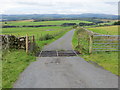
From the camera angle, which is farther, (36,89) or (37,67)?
(37,67)

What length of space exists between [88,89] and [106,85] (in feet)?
2.93

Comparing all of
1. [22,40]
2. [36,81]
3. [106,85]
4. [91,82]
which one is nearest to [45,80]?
[36,81]

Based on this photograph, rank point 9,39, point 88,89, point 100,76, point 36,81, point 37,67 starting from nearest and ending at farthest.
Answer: point 88,89 → point 36,81 → point 100,76 → point 37,67 → point 9,39

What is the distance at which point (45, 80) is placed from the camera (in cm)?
752

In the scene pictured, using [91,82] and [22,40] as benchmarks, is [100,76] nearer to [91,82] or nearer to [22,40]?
[91,82]

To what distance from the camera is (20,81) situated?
7.43 m

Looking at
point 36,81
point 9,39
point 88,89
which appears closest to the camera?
point 88,89

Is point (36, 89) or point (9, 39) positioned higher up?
point (9, 39)

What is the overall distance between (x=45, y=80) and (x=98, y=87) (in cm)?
222

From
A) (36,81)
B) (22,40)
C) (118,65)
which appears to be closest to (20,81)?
(36,81)

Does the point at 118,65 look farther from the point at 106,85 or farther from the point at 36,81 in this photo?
the point at 36,81

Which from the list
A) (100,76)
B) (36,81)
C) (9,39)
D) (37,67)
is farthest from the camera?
(9,39)

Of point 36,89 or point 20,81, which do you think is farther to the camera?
point 20,81

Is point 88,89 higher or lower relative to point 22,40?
lower
